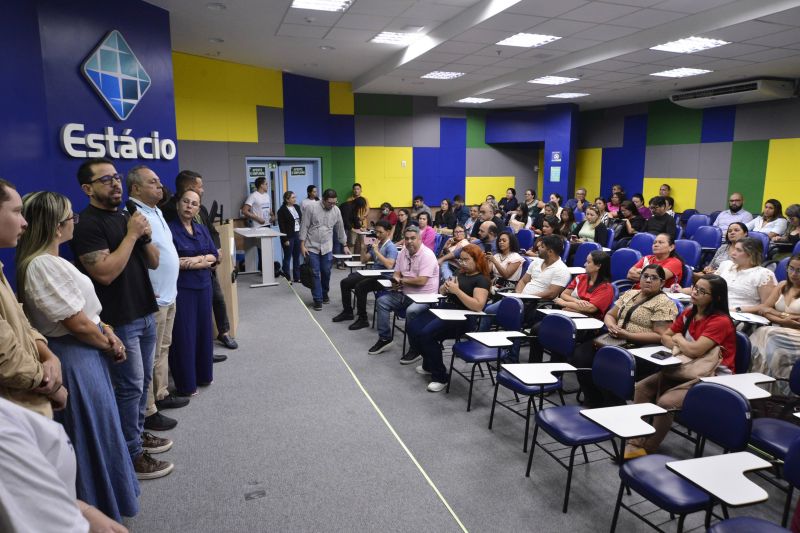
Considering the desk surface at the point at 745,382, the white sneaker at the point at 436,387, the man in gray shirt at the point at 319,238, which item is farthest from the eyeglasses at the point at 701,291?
the man in gray shirt at the point at 319,238

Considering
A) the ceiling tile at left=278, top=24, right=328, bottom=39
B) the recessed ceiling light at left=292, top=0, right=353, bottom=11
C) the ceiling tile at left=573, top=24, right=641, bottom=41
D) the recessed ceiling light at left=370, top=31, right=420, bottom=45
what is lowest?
the ceiling tile at left=573, top=24, right=641, bottom=41

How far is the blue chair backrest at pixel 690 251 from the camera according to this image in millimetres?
6547

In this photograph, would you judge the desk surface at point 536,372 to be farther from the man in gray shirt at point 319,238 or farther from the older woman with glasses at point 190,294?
the man in gray shirt at point 319,238

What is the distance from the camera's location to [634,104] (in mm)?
12539

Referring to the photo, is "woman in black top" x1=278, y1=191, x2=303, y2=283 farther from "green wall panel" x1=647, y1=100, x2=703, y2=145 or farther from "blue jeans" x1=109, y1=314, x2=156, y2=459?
"green wall panel" x1=647, y1=100, x2=703, y2=145

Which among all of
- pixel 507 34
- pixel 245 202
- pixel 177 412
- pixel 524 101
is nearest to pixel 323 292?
pixel 245 202

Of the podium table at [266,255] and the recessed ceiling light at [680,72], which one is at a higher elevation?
the recessed ceiling light at [680,72]

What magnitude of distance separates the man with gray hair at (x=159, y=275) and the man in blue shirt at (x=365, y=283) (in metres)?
2.85

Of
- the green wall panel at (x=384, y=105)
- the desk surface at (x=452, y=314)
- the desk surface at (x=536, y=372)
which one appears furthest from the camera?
the green wall panel at (x=384, y=105)

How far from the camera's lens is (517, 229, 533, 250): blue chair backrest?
27.3 ft

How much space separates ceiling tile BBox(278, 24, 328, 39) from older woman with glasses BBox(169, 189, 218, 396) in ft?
13.2

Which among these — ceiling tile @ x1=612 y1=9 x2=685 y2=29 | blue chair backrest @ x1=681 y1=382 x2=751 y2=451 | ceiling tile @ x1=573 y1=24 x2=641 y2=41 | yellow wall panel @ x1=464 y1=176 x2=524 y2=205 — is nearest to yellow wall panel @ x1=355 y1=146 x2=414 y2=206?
yellow wall panel @ x1=464 y1=176 x2=524 y2=205

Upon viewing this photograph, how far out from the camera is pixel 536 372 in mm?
3334

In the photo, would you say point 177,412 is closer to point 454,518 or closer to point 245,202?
point 454,518
